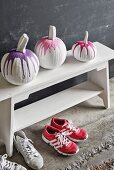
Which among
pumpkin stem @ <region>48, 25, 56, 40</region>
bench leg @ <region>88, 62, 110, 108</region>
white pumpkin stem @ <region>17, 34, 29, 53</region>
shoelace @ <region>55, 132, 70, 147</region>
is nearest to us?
white pumpkin stem @ <region>17, 34, 29, 53</region>

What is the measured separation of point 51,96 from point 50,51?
383 mm

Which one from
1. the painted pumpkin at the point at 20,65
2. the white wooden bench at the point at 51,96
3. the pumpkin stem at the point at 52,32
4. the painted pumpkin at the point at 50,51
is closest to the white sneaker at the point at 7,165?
the white wooden bench at the point at 51,96

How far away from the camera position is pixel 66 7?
1.89 metres

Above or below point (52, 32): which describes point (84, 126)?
Result: below

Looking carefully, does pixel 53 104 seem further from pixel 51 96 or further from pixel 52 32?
pixel 52 32

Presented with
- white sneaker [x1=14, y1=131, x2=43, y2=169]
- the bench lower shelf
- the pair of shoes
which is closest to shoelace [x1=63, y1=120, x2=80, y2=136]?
the pair of shoes

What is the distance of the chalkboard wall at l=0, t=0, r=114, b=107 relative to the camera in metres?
1.71

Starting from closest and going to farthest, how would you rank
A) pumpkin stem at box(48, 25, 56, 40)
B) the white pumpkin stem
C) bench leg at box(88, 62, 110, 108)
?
the white pumpkin stem < pumpkin stem at box(48, 25, 56, 40) < bench leg at box(88, 62, 110, 108)

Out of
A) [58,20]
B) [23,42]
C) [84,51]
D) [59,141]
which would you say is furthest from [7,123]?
[58,20]

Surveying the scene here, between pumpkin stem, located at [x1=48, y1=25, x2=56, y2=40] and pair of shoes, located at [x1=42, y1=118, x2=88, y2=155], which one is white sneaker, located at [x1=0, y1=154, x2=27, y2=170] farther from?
pumpkin stem, located at [x1=48, y1=25, x2=56, y2=40]

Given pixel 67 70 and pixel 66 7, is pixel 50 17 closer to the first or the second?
pixel 66 7

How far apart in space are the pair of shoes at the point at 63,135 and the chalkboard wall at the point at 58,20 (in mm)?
365

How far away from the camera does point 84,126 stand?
A: 1.96 meters

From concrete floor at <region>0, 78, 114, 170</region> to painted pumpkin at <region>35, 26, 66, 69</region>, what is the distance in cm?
44
